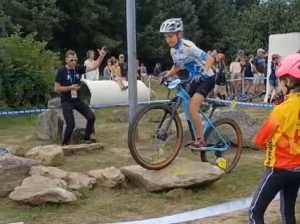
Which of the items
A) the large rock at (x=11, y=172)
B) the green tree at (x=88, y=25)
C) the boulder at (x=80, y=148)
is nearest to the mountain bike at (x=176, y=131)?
the large rock at (x=11, y=172)

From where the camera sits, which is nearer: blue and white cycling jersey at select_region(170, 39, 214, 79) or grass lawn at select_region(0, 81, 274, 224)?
grass lawn at select_region(0, 81, 274, 224)

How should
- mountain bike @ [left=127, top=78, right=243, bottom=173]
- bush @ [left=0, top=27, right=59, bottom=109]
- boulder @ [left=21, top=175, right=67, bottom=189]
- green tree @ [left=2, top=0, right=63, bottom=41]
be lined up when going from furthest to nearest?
1. green tree @ [left=2, top=0, right=63, bottom=41]
2. bush @ [left=0, top=27, right=59, bottom=109]
3. mountain bike @ [left=127, top=78, right=243, bottom=173]
4. boulder @ [left=21, top=175, right=67, bottom=189]

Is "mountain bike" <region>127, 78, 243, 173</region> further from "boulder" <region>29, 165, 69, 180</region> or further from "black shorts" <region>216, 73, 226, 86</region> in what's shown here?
"black shorts" <region>216, 73, 226, 86</region>

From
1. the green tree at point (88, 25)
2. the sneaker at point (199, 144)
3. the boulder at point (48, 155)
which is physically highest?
the green tree at point (88, 25)

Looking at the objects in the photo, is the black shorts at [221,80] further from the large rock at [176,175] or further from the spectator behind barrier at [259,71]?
the large rock at [176,175]

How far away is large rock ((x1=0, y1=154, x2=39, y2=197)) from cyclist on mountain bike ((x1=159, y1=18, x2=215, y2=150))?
2014 millimetres

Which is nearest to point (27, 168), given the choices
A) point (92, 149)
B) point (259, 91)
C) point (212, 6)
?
point (92, 149)

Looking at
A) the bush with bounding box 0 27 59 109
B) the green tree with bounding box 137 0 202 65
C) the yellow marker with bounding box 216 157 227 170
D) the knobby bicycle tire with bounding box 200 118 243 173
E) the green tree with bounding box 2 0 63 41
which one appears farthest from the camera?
the green tree with bounding box 137 0 202 65

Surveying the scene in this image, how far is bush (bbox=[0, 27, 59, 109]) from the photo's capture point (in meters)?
16.6

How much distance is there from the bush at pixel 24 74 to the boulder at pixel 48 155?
7.91 meters

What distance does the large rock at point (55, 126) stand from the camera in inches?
427

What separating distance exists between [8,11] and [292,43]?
2285 centimetres

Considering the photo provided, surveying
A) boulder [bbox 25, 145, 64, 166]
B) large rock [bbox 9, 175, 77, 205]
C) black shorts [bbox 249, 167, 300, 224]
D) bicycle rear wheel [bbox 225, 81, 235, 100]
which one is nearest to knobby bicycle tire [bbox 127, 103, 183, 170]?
large rock [bbox 9, 175, 77, 205]

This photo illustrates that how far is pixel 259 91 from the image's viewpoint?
869 inches
